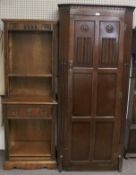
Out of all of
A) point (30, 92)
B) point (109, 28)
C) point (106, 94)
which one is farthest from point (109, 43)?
point (30, 92)

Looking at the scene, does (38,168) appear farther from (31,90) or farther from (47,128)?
(31,90)

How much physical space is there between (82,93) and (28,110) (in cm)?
67

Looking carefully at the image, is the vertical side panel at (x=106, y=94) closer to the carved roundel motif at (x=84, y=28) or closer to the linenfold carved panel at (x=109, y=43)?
the linenfold carved panel at (x=109, y=43)

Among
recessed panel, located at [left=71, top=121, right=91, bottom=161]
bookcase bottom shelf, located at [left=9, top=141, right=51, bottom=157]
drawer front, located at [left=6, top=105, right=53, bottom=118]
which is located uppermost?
drawer front, located at [left=6, top=105, right=53, bottom=118]

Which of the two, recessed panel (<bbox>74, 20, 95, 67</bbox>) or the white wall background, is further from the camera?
the white wall background

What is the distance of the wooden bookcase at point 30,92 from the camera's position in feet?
8.22

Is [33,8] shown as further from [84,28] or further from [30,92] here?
[30,92]

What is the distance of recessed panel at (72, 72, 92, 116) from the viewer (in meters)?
2.43

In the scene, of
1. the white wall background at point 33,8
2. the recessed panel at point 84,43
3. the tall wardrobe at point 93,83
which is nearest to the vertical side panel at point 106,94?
the tall wardrobe at point 93,83

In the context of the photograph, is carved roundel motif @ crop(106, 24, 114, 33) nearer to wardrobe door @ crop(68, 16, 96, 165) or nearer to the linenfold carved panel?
the linenfold carved panel

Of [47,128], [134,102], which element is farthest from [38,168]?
[134,102]

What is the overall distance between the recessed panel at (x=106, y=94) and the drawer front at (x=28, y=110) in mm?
586

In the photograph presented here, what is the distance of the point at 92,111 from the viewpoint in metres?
2.49

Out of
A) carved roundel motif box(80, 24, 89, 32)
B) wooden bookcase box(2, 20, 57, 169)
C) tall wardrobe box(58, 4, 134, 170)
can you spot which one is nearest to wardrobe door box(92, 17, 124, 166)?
tall wardrobe box(58, 4, 134, 170)
